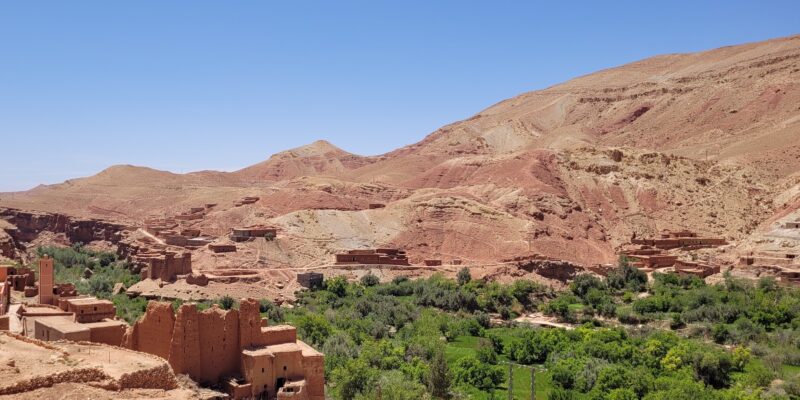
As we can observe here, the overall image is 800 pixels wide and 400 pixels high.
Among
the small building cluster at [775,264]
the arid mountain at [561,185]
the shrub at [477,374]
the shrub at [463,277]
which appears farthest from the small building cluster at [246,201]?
the shrub at [477,374]

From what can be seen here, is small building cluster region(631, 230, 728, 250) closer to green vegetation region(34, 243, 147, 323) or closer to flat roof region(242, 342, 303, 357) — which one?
green vegetation region(34, 243, 147, 323)

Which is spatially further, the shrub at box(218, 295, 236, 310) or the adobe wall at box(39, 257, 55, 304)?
the shrub at box(218, 295, 236, 310)

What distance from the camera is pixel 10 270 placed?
26391 mm

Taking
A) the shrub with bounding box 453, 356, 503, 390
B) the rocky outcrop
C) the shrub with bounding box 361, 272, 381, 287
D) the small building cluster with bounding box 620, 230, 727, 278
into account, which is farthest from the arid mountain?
the shrub with bounding box 453, 356, 503, 390

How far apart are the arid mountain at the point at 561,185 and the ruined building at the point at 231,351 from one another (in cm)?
2487

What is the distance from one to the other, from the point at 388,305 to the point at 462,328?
14.4ft

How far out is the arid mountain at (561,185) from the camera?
165 feet

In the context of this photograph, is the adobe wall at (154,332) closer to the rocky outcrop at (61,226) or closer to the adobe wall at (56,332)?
the adobe wall at (56,332)

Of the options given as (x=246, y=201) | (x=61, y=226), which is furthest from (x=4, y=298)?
(x=246, y=201)

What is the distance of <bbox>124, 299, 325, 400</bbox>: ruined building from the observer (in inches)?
663

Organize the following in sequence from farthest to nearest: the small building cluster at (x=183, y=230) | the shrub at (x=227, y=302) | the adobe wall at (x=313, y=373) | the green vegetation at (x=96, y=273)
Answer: the small building cluster at (x=183, y=230), the shrub at (x=227, y=302), the green vegetation at (x=96, y=273), the adobe wall at (x=313, y=373)

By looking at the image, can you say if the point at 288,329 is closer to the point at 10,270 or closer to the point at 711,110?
the point at 10,270

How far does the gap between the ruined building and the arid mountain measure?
24873mm

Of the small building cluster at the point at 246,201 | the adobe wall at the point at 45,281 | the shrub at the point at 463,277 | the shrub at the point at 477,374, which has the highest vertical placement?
the small building cluster at the point at 246,201
